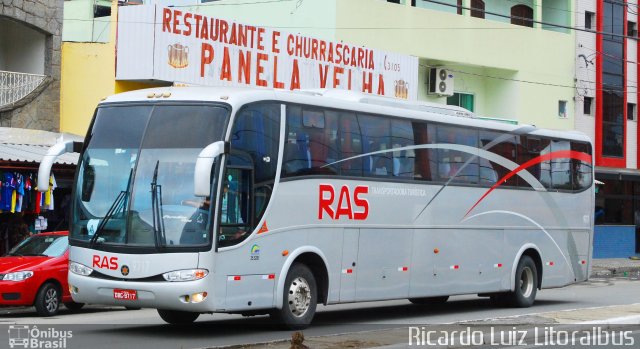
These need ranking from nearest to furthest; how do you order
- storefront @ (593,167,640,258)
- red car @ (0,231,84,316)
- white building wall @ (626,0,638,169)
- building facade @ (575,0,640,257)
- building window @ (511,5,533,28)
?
red car @ (0,231,84,316), building window @ (511,5,533,28), building facade @ (575,0,640,257), storefront @ (593,167,640,258), white building wall @ (626,0,638,169)

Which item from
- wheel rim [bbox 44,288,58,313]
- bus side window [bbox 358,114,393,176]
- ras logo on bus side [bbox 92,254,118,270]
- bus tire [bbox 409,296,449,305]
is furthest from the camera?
bus tire [bbox 409,296,449,305]

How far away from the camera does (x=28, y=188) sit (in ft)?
75.6

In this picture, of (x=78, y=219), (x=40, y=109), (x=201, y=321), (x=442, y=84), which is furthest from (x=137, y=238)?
(x=442, y=84)

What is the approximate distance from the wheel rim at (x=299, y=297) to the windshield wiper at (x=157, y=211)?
2388 millimetres

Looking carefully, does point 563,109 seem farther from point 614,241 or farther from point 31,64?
point 31,64

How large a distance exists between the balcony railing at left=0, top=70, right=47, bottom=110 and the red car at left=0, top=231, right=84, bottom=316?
21.6 ft

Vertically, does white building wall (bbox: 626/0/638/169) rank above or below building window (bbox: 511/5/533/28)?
below

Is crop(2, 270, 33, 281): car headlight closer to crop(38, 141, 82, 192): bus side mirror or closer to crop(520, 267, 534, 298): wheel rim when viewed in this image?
crop(38, 141, 82, 192): bus side mirror

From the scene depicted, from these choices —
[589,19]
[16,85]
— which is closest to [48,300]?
[16,85]

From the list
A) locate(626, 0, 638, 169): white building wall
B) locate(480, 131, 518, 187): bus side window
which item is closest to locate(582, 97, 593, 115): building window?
locate(626, 0, 638, 169): white building wall

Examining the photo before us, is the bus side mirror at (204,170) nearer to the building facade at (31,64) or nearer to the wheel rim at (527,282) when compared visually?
the wheel rim at (527,282)

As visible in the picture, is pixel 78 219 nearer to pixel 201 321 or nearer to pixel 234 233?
pixel 234 233

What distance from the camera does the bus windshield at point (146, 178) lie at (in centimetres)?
1424

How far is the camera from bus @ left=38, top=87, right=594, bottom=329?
46.8 feet
